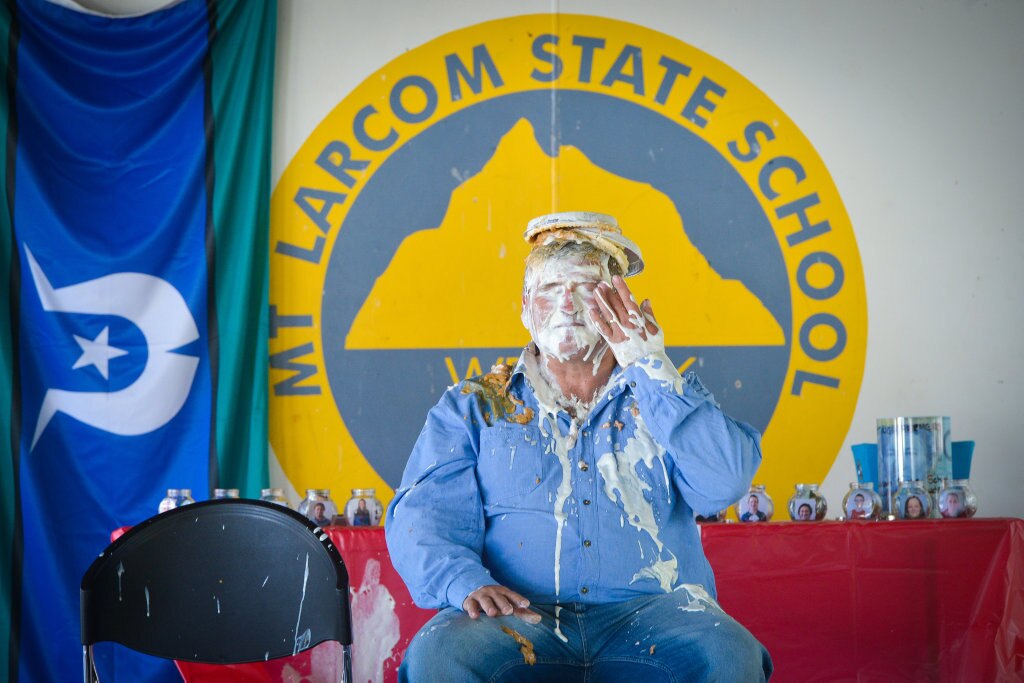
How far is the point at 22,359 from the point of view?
3670 millimetres

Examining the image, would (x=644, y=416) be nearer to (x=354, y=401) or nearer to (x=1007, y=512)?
(x=354, y=401)

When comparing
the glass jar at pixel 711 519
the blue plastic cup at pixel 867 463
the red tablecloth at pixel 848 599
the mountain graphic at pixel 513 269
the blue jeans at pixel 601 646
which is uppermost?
the mountain graphic at pixel 513 269

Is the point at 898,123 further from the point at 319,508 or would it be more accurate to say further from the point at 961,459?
the point at 319,508

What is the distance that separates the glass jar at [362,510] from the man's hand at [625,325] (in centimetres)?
127

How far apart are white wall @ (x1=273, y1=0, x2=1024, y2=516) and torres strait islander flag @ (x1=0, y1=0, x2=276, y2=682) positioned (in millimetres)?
297

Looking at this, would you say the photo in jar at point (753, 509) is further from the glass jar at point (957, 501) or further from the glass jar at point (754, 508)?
the glass jar at point (957, 501)

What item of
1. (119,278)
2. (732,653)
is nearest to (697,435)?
(732,653)

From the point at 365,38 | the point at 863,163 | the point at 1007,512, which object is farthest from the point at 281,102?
the point at 1007,512

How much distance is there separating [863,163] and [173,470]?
2.91 m

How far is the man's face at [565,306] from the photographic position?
2.32 m

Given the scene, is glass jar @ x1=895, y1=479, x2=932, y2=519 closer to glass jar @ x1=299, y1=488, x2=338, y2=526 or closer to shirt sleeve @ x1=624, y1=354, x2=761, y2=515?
shirt sleeve @ x1=624, y1=354, x2=761, y2=515

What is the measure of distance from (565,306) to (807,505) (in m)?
1.28

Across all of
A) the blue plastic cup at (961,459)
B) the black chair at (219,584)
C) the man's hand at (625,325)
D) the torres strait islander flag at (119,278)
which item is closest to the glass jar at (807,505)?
the blue plastic cup at (961,459)

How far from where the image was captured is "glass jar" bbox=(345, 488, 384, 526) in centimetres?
315
